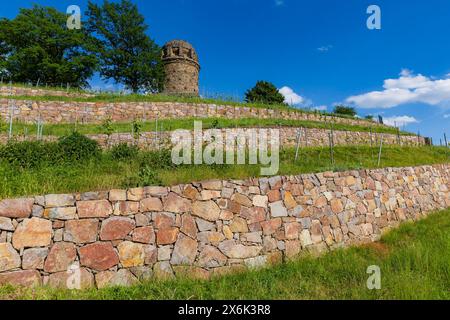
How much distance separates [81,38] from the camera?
29391 mm

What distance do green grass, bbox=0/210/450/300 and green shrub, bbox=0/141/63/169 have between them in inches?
126

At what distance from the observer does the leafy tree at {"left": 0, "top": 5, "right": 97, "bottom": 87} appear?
26172mm

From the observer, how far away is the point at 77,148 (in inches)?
277

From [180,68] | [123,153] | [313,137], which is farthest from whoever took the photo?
[180,68]

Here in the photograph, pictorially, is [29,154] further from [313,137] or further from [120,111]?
[313,137]

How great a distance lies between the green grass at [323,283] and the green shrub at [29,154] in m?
3.20

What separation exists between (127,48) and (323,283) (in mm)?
36234

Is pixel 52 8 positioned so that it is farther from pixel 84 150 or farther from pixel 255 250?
pixel 255 250

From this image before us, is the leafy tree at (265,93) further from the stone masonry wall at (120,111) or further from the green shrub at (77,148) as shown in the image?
the green shrub at (77,148)

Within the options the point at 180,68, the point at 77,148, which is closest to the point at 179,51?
the point at 180,68

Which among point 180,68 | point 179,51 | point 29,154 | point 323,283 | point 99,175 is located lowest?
point 323,283

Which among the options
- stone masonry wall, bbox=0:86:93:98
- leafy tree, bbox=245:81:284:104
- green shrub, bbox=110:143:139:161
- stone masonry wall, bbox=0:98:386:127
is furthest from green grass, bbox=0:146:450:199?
leafy tree, bbox=245:81:284:104
